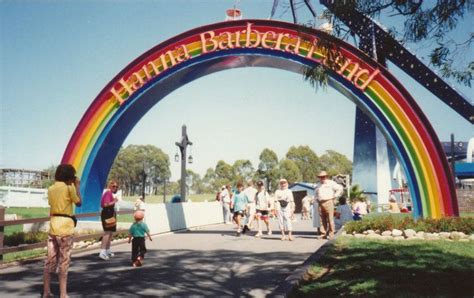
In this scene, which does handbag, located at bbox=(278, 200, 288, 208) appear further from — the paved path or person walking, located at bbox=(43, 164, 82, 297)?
person walking, located at bbox=(43, 164, 82, 297)

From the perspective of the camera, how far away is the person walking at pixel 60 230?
196 inches

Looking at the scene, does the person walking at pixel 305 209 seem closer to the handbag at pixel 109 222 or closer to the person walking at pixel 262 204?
the person walking at pixel 262 204

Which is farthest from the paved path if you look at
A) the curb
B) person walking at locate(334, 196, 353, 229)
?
person walking at locate(334, 196, 353, 229)

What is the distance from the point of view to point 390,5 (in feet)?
16.0

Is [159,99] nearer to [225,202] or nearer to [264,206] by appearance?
[264,206]

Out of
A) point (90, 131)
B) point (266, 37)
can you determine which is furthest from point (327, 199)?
point (90, 131)

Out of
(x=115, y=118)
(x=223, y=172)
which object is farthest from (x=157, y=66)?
(x=223, y=172)

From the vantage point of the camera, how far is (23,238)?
410 inches

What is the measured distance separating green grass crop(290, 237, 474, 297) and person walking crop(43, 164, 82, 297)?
2.70 metres

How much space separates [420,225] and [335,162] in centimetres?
9462

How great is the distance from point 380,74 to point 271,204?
16.3 ft

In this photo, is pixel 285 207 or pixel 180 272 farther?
pixel 285 207

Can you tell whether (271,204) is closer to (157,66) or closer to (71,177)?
(157,66)

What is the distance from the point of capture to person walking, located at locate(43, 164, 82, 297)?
196 inches
